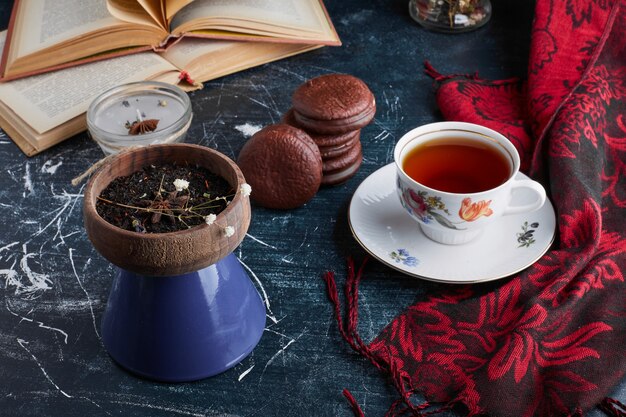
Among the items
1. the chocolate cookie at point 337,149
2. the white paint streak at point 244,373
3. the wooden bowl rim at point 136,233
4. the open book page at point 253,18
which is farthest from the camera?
the open book page at point 253,18

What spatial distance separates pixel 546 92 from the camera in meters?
1.10

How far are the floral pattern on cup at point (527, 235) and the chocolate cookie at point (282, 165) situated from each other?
25 centimetres

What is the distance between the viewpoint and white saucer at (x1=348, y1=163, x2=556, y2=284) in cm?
86

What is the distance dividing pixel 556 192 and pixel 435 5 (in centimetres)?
53

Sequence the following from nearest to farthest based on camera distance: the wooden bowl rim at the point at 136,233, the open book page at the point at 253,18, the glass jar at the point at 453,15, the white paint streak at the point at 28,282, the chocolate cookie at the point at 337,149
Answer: the wooden bowl rim at the point at 136,233, the white paint streak at the point at 28,282, the chocolate cookie at the point at 337,149, the open book page at the point at 253,18, the glass jar at the point at 453,15

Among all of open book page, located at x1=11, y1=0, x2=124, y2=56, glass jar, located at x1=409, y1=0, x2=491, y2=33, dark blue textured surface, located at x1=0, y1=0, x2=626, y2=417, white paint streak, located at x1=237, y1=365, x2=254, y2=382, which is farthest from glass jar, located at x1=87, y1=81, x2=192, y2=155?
glass jar, located at x1=409, y1=0, x2=491, y2=33

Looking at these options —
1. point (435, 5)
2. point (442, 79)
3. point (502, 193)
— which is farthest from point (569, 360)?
point (435, 5)

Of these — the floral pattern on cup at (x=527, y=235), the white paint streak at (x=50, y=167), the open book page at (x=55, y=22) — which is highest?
the open book page at (x=55, y=22)

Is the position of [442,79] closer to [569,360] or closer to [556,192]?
[556,192]

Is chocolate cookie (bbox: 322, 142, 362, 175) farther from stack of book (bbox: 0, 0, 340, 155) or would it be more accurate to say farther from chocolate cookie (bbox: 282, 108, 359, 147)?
stack of book (bbox: 0, 0, 340, 155)

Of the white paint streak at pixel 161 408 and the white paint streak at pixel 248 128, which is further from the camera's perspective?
the white paint streak at pixel 248 128

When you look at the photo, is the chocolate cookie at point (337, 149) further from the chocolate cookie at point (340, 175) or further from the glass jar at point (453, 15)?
the glass jar at point (453, 15)

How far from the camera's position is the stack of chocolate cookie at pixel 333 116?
96cm

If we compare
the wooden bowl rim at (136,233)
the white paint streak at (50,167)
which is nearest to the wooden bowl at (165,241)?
the wooden bowl rim at (136,233)
